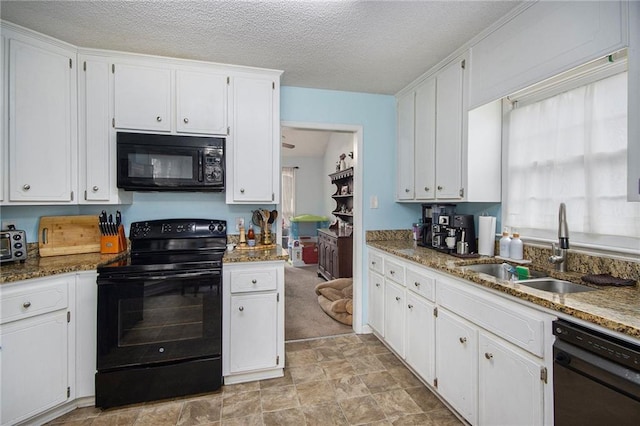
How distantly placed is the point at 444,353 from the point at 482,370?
12.6 inches

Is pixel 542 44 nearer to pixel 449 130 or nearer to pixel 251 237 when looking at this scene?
pixel 449 130

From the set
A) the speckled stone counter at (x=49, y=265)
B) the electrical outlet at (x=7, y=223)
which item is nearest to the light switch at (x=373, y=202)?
the speckled stone counter at (x=49, y=265)

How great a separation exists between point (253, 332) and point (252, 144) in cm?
145

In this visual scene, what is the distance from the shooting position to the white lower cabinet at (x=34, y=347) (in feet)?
5.48

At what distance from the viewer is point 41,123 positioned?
6.73ft

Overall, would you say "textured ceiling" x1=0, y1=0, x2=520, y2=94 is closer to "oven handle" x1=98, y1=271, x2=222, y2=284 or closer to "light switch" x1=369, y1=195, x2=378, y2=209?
"light switch" x1=369, y1=195, x2=378, y2=209

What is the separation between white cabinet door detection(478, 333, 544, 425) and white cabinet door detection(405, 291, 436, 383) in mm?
435

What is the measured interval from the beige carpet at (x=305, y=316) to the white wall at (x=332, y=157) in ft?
6.80

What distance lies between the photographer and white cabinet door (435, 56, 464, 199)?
7.33ft

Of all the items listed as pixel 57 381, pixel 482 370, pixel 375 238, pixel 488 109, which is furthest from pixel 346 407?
pixel 488 109

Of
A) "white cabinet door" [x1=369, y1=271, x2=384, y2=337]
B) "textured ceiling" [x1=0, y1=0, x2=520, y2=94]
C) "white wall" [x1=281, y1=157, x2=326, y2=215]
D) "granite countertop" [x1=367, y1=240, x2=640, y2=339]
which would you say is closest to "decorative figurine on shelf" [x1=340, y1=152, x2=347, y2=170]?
"white wall" [x1=281, y1=157, x2=326, y2=215]

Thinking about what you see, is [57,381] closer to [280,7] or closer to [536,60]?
[280,7]

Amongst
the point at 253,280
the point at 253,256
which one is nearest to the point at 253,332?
the point at 253,280

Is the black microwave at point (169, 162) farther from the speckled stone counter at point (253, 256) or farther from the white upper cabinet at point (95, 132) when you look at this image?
the speckled stone counter at point (253, 256)
